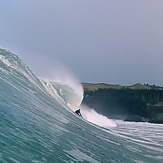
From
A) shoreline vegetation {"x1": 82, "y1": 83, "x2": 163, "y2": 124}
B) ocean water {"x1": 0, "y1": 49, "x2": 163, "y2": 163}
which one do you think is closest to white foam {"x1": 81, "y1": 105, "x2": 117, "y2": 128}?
ocean water {"x1": 0, "y1": 49, "x2": 163, "y2": 163}

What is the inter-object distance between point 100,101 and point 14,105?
77.3 meters

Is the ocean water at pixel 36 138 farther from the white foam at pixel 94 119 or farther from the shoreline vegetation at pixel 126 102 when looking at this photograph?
the shoreline vegetation at pixel 126 102

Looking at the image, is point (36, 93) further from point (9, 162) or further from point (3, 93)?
point (9, 162)

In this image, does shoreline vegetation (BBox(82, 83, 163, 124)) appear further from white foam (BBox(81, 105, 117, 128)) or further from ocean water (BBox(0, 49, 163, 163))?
ocean water (BBox(0, 49, 163, 163))

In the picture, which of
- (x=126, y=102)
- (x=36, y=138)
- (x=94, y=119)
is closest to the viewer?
(x=36, y=138)

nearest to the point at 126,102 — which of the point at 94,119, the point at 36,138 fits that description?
the point at 94,119

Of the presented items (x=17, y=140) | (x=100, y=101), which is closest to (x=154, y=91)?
(x=100, y=101)

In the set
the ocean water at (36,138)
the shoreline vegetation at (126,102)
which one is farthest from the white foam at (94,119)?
the shoreline vegetation at (126,102)

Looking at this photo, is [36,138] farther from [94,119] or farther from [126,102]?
[126,102]

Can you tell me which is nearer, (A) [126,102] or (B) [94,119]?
(B) [94,119]

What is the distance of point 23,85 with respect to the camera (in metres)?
13.4

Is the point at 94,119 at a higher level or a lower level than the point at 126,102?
lower

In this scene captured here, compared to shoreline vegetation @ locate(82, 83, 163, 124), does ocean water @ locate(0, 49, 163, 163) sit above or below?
below

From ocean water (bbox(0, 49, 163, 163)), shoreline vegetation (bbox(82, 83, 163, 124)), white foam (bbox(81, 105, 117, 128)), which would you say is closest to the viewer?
ocean water (bbox(0, 49, 163, 163))
